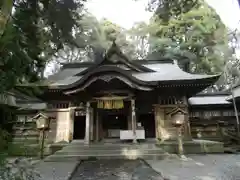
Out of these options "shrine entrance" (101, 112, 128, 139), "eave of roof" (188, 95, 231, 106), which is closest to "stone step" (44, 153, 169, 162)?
"shrine entrance" (101, 112, 128, 139)

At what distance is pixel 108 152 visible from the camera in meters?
8.86

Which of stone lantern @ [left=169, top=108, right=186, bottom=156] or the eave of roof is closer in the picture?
stone lantern @ [left=169, top=108, right=186, bottom=156]

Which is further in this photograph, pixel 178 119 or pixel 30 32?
pixel 178 119

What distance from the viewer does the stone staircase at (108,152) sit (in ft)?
27.3

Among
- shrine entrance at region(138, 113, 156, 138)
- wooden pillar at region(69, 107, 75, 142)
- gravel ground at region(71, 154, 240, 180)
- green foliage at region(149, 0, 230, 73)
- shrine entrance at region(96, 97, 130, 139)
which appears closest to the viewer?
gravel ground at region(71, 154, 240, 180)

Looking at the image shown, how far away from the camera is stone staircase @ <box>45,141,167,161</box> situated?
834 cm

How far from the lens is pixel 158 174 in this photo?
551cm

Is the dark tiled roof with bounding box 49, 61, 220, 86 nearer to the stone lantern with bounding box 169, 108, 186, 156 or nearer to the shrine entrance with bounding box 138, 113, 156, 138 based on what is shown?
the shrine entrance with bounding box 138, 113, 156, 138

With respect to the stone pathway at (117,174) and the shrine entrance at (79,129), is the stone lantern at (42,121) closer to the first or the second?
the stone pathway at (117,174)

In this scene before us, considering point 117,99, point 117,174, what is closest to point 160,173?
point 117,174

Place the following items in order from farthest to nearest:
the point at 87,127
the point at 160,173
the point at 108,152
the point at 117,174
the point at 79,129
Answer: the point at 79,129 → the point at 87,127 → the point at 108,152 → the point at 117,174 → the point at 160,173

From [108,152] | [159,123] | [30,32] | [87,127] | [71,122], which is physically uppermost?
[30,32]

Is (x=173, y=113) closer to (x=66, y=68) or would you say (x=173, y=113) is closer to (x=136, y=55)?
(x=66, y=68)

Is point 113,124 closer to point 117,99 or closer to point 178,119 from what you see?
point 117,99
